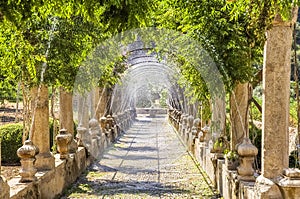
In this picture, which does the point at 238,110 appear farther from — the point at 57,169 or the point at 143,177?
the point at 143,177

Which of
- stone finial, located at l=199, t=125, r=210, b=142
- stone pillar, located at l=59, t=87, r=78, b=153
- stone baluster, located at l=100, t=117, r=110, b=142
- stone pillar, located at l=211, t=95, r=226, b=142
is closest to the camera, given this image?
stone pillar, located at l=211, t=95, r=226, b=142

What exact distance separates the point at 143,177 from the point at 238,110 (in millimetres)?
3614

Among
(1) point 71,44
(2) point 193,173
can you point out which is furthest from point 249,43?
(2) point 193,173

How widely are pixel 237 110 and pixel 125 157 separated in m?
6.79

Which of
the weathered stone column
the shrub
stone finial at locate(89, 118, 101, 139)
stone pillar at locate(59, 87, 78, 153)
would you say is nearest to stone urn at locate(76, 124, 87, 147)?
stone pillar at locate(59, 87, 78, 153)

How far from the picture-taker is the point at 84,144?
11.1m

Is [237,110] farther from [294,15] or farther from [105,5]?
[105,5]

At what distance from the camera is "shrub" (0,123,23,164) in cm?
1123

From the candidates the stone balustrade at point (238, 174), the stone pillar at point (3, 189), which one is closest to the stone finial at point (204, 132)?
the stone balustrade at point (238, 174)

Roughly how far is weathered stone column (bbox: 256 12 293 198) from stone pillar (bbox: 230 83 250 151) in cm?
209

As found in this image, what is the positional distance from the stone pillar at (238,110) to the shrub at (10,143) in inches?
233

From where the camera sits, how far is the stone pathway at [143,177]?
807 centimetres

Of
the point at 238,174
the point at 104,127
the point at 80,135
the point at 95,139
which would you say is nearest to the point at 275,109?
the point at 238,174

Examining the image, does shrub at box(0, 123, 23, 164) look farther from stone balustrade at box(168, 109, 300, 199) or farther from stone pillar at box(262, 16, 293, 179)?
stone pillar at box(262, 16, 293, 179)
